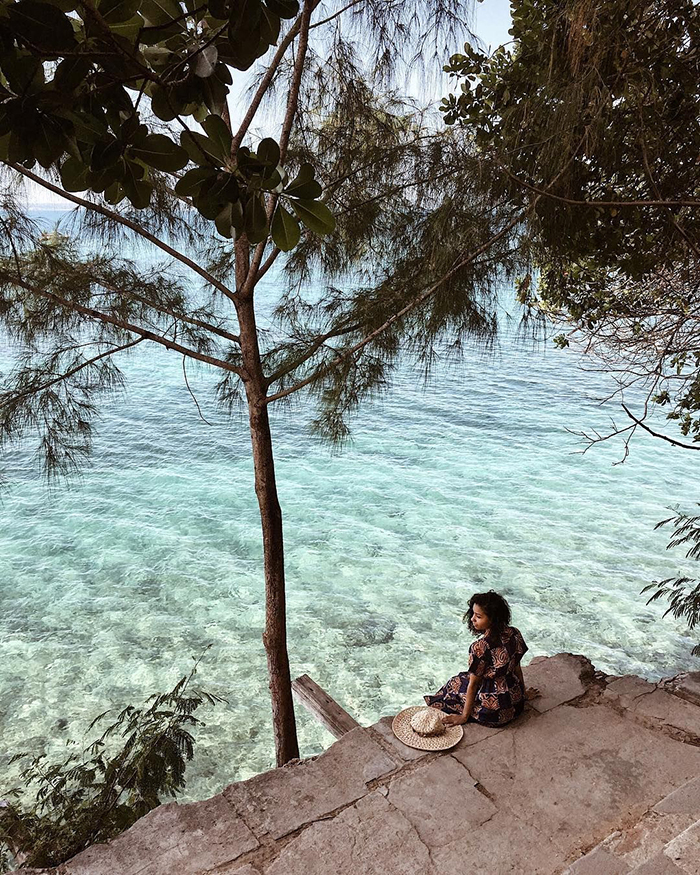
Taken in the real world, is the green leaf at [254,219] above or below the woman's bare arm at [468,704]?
above

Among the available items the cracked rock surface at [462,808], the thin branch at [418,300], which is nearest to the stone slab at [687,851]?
the cracked rock surface at [462,808]

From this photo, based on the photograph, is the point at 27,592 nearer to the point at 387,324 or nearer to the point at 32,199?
the point at 32,199

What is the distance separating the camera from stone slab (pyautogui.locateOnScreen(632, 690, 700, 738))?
2713mm

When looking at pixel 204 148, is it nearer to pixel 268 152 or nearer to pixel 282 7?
pixel 268 152

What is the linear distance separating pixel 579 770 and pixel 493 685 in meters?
0.45

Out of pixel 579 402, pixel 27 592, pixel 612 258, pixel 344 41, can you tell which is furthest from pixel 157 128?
pixel 579 402

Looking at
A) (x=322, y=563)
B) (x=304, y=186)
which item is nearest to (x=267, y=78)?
(x=304, y=186)

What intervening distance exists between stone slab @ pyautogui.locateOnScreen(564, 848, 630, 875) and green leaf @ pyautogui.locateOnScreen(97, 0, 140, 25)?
6.83 feet

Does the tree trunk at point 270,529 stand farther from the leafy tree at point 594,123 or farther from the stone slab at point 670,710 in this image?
the stone slab at point 670,710

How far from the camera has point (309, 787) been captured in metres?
2.47

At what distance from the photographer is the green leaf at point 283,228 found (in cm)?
90

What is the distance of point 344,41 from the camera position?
3.15m

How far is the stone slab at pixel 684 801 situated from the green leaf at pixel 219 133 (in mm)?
2256

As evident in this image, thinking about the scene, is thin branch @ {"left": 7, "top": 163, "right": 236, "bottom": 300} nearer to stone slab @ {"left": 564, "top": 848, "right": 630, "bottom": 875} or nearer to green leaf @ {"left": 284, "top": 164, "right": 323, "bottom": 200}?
green leaf @ {"left": 284, "top": 164, "right": 323, "bottom": 200}
